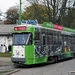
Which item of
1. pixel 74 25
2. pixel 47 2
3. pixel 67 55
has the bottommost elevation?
pixel 67 55

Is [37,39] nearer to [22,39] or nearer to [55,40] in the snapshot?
[22,39]

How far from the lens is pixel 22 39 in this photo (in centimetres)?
2145

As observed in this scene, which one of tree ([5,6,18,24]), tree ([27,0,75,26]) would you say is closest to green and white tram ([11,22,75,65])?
tree ([27,0,75,26])

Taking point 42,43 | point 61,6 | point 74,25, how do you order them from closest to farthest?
point 42,43, point 61,6, point 74,25

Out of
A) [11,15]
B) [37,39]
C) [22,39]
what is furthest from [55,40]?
[11,15]

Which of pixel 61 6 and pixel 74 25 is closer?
pixel 61 6

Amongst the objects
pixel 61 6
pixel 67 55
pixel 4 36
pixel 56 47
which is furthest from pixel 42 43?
pixel 4 36

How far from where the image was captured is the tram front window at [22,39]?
21234 mm


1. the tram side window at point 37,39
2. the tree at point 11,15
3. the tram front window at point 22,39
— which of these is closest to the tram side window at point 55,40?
the tram side window at point 37,39

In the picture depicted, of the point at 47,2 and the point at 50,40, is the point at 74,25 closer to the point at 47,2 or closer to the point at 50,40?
the point at 47,2

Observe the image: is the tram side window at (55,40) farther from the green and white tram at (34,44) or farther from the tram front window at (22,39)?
the tram front window at (22,39)

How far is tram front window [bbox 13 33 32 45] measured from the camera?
2123cm

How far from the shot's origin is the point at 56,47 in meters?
25.4

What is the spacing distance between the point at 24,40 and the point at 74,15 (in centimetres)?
2368
